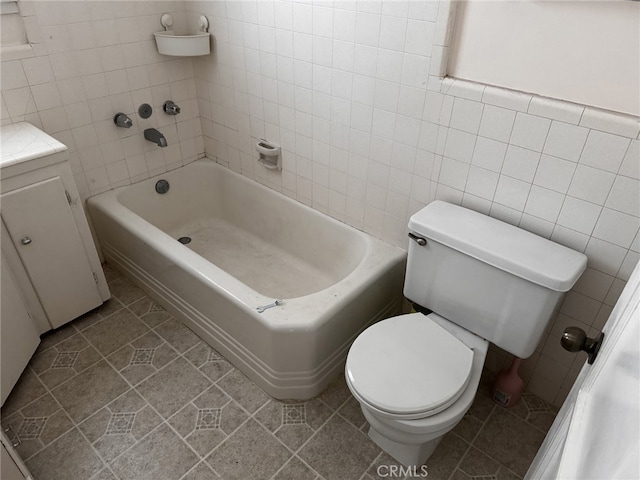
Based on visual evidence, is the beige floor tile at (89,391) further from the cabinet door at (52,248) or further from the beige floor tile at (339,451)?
the beige floor tile at (339,451)

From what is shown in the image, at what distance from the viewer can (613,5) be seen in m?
1.18

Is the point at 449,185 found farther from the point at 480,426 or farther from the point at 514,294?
the point at 480,426

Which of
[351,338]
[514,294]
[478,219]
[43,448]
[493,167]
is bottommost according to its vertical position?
[43,448]

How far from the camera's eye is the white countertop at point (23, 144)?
1.68m

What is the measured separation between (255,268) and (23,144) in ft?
3.75

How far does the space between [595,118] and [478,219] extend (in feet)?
1.51

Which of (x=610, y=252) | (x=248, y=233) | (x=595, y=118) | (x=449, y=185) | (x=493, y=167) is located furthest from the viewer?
(x=248, y=233)

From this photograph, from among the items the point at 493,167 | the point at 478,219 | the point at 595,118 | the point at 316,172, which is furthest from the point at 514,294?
the point at 316,172

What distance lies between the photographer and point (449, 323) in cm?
168

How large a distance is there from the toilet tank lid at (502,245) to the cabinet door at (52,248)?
141 centimetres

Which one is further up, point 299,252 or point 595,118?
point 595,118

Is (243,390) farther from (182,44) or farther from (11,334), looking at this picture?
(182,44)

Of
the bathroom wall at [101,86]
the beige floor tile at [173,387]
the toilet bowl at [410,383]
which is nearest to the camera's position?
the toilet bowl at [410,383]

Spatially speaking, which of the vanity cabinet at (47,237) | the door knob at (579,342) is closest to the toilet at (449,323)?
the door knob at (579,342)
